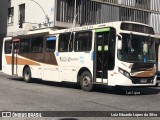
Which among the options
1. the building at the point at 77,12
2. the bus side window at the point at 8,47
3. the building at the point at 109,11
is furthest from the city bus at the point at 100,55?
the building at the point at 109,11

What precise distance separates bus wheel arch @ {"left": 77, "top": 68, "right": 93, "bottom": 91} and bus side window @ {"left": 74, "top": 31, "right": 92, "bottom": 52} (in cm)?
102

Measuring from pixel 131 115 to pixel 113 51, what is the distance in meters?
5.42

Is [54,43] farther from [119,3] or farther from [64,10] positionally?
[119,3]

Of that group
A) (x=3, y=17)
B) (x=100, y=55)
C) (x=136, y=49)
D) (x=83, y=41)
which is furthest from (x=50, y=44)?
(x=3, y=17)

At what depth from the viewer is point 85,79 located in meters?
16.7

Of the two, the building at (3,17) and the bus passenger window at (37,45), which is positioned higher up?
the building at (3,17)

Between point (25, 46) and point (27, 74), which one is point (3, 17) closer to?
point (25, 46)

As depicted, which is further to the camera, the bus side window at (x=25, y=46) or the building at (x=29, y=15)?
the building at (x=29, y=15)

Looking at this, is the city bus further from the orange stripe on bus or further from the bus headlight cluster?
the orange stripe on bus

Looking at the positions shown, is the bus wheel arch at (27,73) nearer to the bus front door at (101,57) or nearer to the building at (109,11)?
the bus front door at (101,57)

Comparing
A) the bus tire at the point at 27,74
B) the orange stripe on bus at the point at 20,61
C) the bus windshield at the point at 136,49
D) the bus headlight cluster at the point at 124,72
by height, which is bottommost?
the bus tire at the point at 27,74

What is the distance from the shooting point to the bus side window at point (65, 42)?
1778 centimetres

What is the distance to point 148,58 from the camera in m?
15.6

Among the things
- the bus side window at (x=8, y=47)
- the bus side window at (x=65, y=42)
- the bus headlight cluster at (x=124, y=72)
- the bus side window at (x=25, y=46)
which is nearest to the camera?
the bus headlight cluster at (x=124, y=72)
